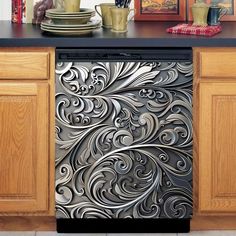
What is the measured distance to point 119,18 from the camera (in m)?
3.45

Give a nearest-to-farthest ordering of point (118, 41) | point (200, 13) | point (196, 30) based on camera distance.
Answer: point (118, 41) → point (196, 30) → point (200, 13)

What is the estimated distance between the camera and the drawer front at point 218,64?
10.8 ft

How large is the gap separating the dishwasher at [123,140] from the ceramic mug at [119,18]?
20cm

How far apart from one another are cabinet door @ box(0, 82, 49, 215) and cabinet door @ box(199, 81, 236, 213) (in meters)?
0.69

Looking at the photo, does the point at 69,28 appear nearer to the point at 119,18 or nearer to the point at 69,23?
the point at 69,23

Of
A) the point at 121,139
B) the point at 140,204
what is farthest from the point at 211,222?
the point at 121,139

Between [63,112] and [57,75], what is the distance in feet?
0.54

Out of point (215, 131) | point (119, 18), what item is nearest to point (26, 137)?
point (119, 18)

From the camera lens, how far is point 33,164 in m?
3.39

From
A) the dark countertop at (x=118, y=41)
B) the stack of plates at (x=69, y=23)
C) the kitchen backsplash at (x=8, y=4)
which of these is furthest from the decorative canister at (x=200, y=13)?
the kitchen backsplash at (x=8, y=4)

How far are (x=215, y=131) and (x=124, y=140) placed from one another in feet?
1.33

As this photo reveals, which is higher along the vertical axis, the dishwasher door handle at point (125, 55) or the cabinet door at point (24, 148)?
A: the dishwasher door handle at point (125, 55)

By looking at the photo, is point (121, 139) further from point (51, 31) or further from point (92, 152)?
point (51, 31)

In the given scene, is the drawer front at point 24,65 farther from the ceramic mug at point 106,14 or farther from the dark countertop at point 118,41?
the ceramic mug at point 106,14
